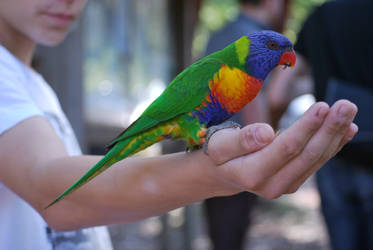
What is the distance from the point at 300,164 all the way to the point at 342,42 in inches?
40.2

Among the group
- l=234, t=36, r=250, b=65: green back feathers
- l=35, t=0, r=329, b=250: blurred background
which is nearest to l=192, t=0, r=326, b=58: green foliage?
l=35, t=0, r=329, b=250: blurred background

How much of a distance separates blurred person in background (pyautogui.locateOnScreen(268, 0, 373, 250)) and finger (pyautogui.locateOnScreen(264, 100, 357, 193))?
86 cm

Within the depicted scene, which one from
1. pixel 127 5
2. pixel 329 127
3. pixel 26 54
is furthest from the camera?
pixel 127 5

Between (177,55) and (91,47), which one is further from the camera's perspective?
(177,55)

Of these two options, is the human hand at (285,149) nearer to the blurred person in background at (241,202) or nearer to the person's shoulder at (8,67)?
the person's shoulder at (8,67)

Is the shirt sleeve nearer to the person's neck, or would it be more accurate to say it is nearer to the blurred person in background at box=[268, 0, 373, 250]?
the person's neck

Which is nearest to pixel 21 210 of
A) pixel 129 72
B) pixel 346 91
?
pixel 346 91

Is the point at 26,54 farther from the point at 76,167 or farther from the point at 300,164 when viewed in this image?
the point at 300,164

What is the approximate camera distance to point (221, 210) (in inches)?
74.5

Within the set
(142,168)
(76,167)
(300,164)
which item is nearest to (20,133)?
(76,167)

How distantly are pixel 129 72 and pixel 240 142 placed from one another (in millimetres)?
2131

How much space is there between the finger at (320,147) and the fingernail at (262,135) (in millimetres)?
47

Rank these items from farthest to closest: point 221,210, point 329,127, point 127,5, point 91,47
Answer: point 127,5
point 91,47
point 221,210
point 329,127

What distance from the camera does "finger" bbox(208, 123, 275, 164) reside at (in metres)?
0.52
